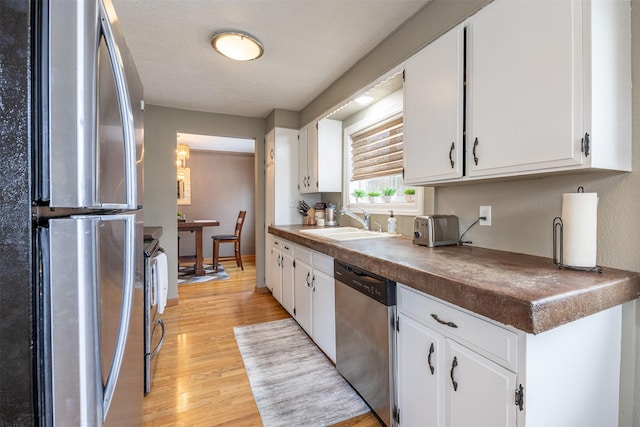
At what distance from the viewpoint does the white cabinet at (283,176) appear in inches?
143

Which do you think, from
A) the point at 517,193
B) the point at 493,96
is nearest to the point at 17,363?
the point at 493,96

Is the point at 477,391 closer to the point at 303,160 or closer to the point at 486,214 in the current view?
the point at 486,214

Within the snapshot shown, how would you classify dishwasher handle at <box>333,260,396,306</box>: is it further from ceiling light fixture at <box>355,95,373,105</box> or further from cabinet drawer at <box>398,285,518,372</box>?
ceiling light fixture at <box>355,95,373,105</box>

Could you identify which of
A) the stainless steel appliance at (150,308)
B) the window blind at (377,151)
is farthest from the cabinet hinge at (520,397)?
the stainless steel appliance at (150,308)

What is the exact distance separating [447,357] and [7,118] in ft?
4.74

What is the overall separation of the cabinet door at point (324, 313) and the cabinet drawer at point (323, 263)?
32mm

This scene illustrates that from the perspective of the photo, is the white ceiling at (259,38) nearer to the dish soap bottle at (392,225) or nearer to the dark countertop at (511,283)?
the dish soap bottle at (392,225)

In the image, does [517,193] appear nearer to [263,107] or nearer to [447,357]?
[447,357]

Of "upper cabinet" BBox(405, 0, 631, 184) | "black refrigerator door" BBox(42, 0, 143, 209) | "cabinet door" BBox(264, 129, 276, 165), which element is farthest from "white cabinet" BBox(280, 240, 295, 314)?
"black refrigerator door" BBox(42, 0, 143, 209)

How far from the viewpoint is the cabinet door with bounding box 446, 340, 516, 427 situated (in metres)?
0.92

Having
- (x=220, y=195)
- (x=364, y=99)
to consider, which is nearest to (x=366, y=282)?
(x=364, y=99)

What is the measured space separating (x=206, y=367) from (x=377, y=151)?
227 centimetres

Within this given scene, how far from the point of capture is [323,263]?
7.08 feet

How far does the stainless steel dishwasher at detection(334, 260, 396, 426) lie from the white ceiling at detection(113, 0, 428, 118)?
159cm
